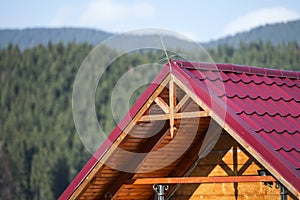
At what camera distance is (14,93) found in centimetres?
10900

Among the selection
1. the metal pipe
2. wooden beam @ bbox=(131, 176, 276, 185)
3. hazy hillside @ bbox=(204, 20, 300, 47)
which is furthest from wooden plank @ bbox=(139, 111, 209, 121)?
hazy hillside @ bbox=(204, 20, 300, 47)

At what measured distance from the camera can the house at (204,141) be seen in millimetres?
7957

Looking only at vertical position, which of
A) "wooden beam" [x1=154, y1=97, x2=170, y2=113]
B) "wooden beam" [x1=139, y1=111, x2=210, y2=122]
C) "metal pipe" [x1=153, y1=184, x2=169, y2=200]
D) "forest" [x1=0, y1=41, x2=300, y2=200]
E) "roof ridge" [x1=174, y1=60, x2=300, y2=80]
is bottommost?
"metal pipe" [x1=153, y1=184, x2=169, y2=200]

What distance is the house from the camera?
26.1ft

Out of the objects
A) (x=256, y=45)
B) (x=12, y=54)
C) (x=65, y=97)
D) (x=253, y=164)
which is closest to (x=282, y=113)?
(x=253, y=164)

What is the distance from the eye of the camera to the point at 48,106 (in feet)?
347

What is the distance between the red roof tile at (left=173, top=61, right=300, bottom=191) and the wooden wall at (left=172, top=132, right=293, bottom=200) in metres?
0.57

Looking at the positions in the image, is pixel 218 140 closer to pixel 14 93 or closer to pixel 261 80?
pixel 261 80

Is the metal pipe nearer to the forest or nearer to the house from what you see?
the house

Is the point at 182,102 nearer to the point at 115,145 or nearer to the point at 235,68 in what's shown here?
the point at 115,145

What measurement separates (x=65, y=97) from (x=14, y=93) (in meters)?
6.72

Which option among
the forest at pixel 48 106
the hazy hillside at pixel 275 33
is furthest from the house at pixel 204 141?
the hazy hillside at pixel 275 33

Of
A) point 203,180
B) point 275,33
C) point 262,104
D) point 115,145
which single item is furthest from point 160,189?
point 275,33

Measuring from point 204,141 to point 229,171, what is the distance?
0.40 meters
